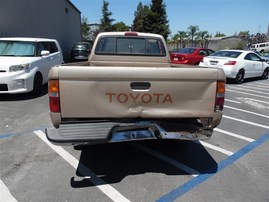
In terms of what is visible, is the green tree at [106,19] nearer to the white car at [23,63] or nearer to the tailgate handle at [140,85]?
the white car at [23,63]

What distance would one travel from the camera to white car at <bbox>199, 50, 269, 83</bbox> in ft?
34.3

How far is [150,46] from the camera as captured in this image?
16.6ft

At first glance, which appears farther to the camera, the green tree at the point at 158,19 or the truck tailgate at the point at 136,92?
the green tree at the point at 158,19

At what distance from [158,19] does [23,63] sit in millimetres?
37268

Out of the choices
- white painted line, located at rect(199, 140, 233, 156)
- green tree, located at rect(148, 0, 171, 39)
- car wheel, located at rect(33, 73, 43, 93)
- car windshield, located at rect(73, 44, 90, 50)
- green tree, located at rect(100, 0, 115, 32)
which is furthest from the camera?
green tree, located at rect(100, 0, 115, 32)

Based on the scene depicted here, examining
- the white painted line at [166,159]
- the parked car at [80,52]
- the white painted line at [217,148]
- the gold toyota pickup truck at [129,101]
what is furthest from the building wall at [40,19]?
the white painted line at [217,148]

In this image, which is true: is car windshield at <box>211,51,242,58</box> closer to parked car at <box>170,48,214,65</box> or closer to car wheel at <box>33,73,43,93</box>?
parked car at <box>170,48,214,65</box>

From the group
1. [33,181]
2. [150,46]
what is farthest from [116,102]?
[150,46]

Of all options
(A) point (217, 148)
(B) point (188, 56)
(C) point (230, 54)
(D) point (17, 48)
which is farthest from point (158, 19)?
(A) point (217, 148)

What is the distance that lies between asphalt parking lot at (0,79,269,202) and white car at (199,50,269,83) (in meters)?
5.94

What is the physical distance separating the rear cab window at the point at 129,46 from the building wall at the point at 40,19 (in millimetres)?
8140

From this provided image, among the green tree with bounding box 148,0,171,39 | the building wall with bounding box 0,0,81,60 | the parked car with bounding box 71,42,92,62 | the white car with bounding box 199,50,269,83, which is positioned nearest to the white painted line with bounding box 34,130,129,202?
the white car with bounding box 199,50,269,83

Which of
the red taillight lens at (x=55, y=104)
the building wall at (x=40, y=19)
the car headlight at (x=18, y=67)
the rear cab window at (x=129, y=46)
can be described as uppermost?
the building wall at (x=40, y=19)

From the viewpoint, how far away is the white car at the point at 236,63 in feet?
34.3
